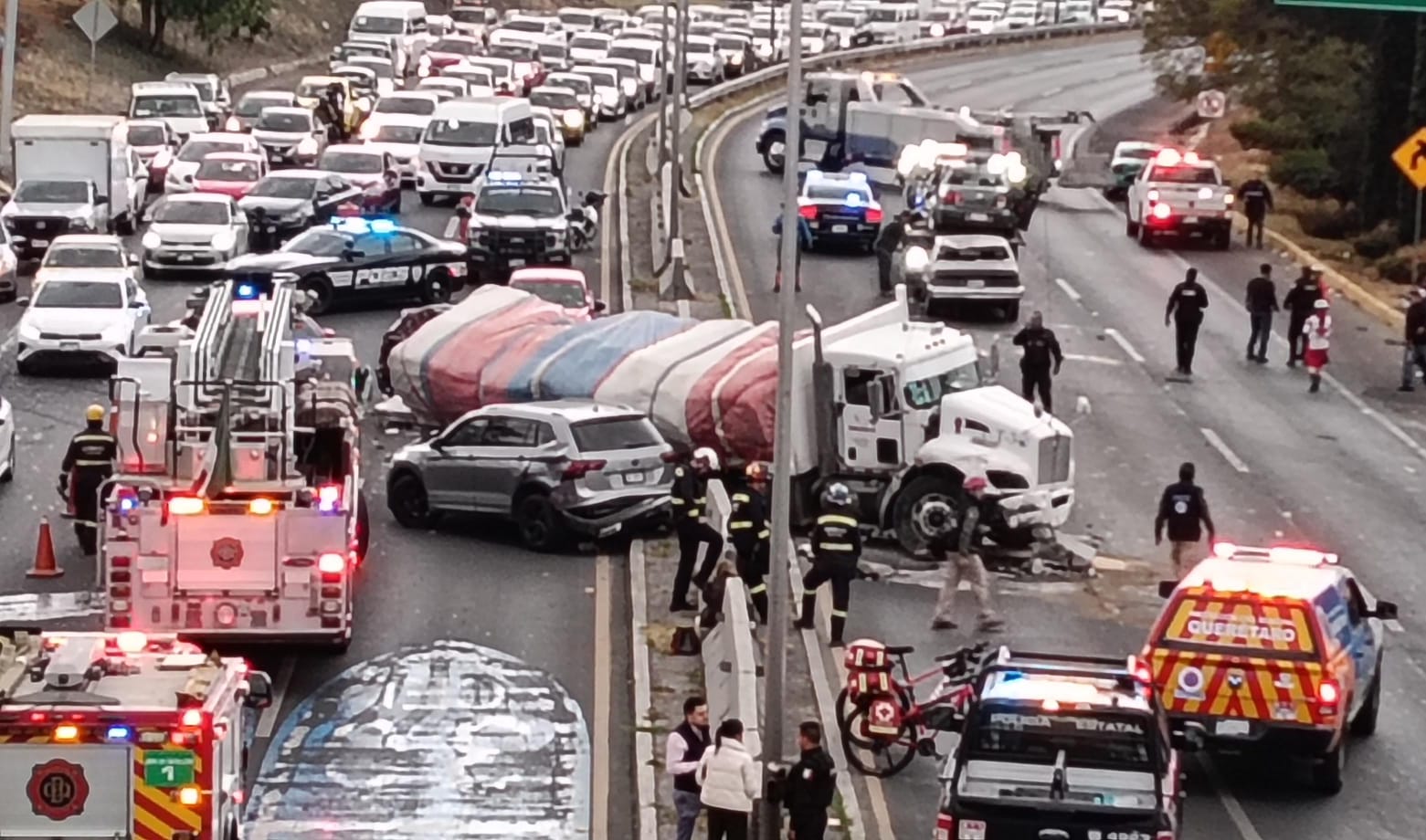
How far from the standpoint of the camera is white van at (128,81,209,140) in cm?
6128

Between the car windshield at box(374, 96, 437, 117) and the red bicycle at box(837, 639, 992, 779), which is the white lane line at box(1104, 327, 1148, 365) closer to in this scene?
the car windshield at box(374, 96, 437, 117)

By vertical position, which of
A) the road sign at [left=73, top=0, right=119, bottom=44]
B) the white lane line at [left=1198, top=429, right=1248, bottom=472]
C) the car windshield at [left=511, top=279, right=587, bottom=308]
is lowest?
the white lane line at [left=1198, top=429, right=1248, bottom=472]

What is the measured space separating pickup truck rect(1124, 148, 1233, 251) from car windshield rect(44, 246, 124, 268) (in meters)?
21.4

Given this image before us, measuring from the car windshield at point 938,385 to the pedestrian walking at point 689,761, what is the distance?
1191 centimetres

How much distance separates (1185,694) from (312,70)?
69.1 metres

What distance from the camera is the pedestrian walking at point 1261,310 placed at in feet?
135

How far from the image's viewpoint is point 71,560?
28484 mm

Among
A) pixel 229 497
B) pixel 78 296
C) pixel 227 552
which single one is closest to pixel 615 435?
pixel 229 497

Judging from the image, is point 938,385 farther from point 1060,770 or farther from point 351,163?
point 351,163

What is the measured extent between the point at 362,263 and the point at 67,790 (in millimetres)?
27221

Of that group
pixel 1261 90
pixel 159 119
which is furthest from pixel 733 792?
pixel 1261 90

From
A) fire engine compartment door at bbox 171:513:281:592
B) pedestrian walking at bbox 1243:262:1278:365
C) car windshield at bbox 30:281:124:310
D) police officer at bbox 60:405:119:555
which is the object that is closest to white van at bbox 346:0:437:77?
car windshield at bbox 30:281:124:310

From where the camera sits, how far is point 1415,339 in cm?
4000

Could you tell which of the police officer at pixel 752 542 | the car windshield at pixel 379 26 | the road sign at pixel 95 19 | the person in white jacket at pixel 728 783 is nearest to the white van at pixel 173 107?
the road sign at pixel 95 19
